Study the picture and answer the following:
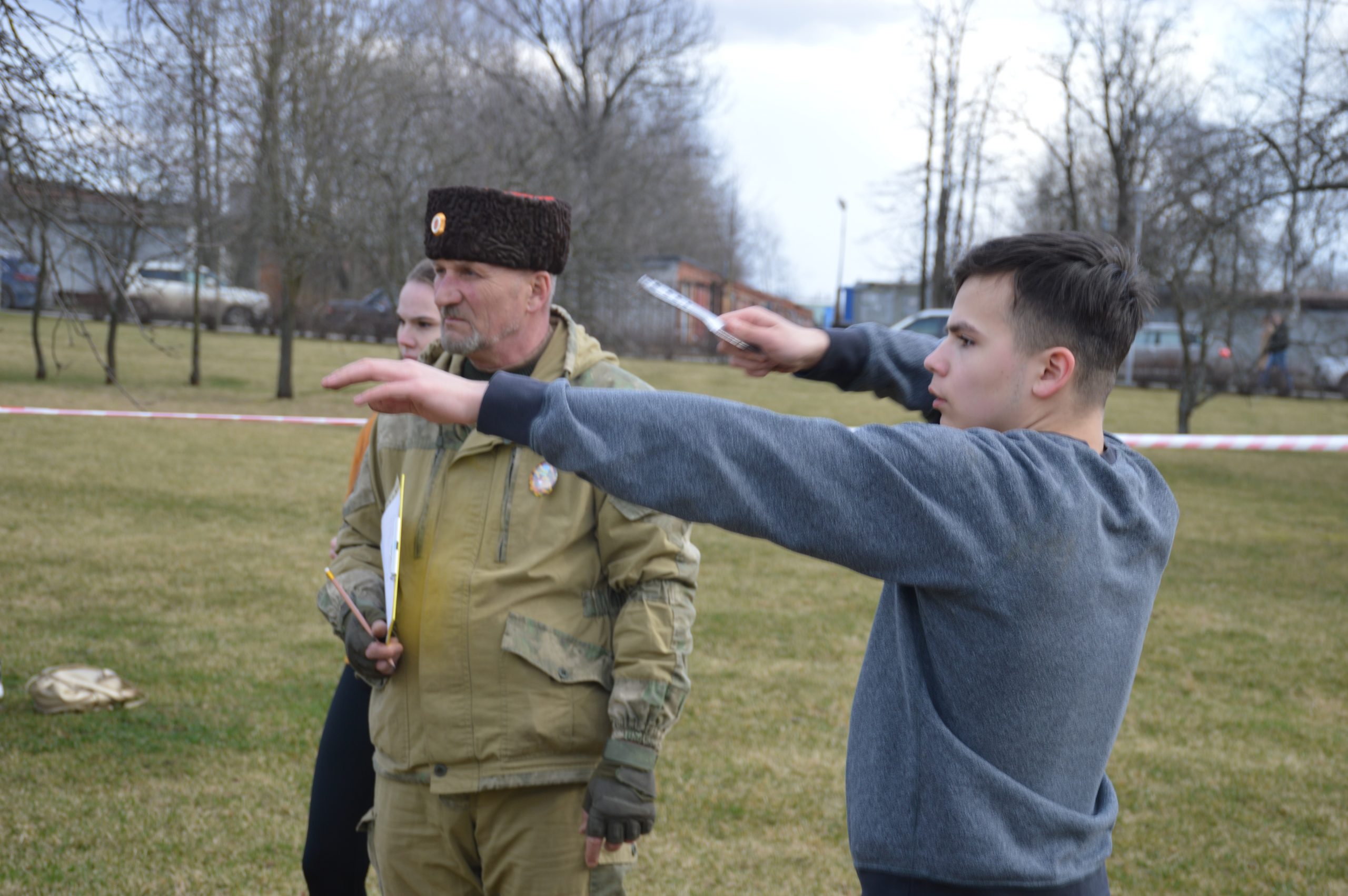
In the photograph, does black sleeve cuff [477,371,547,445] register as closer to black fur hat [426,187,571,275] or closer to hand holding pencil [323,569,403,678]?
hand holding pencil [323,569,403,678]

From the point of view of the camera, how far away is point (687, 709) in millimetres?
6156

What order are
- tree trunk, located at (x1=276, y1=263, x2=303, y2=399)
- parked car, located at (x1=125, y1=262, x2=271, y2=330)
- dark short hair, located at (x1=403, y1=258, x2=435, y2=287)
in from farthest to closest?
parked car, located at (x1=125, y1=262, x2=271, y2=330)
tree trunk, located at (x1=276, y1=263, x2=303, y2=399)
dark short hair, located at (x1=403, y1=258, x2=435, y2=287)

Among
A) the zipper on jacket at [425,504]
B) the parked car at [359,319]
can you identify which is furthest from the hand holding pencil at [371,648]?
the parked car at [359,319]

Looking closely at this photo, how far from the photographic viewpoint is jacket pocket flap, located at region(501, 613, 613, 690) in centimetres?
246

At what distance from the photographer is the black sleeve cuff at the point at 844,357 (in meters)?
2.27

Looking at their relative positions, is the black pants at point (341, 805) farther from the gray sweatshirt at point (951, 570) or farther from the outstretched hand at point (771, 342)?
the gray sweatshirt at point (951, 570)

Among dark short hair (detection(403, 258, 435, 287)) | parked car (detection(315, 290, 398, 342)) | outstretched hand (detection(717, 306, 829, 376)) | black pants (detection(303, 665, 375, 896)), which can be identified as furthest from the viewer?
parked car (detection(315, 290, 398, 342))

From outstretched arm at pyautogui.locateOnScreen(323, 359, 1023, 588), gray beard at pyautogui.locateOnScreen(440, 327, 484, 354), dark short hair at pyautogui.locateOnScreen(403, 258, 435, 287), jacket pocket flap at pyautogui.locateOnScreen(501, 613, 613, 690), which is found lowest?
jacket pocket flap at pyautogui.locateOnScreen(501, 613, 613, 690)

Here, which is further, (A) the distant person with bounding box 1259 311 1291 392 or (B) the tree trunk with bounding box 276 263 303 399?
(B) the tree trunk with bounding box 276 263 303 399

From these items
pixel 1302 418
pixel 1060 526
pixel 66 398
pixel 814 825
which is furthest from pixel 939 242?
pixel 1060 526

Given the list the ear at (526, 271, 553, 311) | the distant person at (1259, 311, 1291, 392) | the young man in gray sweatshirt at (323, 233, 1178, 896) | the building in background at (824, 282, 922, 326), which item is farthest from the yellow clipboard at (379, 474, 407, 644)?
the building in background at (824, 282, 922, 326)

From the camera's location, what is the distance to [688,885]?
14.0 ft

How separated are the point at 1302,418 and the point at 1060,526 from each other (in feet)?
93.0

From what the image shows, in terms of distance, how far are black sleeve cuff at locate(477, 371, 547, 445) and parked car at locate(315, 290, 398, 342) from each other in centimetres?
3203
